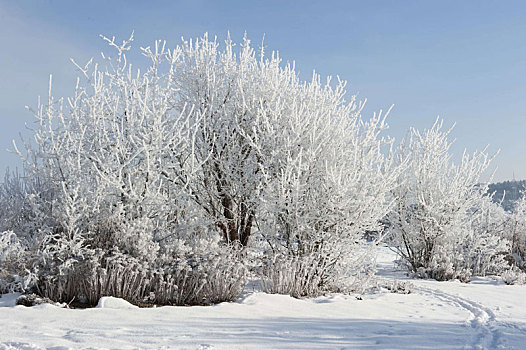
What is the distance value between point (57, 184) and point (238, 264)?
3283 mm

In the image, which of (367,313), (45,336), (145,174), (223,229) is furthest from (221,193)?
(45,336)

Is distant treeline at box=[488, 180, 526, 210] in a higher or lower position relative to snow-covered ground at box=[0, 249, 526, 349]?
higher

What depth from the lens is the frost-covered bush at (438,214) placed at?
11117mm

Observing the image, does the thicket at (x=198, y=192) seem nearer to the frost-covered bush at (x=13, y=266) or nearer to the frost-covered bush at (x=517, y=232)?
the frost-covered bush at (x=13, y=266)

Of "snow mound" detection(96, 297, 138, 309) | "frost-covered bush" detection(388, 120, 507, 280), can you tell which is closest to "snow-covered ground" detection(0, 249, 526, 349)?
"snow mound" detection(96, 297, 138, 309)

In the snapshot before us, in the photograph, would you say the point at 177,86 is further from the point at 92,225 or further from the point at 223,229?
the point at 92,225

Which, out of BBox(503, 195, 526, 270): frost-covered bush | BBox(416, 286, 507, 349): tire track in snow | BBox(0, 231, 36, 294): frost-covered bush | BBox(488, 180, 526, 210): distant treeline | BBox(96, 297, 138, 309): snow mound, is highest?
BBox(488, 180, 526, 210): distant treeline

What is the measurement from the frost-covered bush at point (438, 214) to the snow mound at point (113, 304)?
7.17 m

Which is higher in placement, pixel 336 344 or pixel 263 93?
pixel 263 93

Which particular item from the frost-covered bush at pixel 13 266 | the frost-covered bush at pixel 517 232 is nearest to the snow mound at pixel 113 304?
the frost-covered bush at pixel 13 266

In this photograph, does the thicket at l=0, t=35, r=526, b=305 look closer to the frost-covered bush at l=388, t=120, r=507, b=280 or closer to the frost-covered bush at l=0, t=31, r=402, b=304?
the frost-covered bush at l=0, t=31, r=402, b=304

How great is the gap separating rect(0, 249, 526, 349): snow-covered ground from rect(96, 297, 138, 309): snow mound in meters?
0.01

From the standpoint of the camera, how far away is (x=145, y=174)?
7410 millimetres

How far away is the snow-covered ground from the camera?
4340 mm
